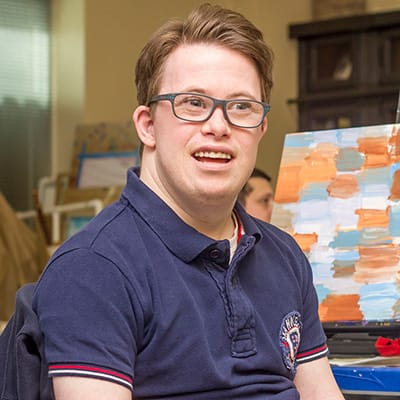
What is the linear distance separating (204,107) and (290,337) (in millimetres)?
393

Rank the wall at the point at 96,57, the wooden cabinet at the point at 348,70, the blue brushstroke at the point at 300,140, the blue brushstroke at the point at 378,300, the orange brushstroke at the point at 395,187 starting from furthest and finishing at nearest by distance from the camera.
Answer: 1. the wooden cabinet at the point at 348,70
2. the wall at the point at 96,57
3. the blue brushstroke at the point at 300,140
4. the orange brushstroke at the point at 395,187
5. the blue brushstroke at the point at 378,300

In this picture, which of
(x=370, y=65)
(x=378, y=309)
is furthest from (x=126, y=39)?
(x=378, y=309)

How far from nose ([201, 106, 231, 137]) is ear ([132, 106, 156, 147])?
0.36ft

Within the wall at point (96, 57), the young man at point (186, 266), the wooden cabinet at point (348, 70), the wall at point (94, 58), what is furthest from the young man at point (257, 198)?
the wooden cabinet at point (348, 70)

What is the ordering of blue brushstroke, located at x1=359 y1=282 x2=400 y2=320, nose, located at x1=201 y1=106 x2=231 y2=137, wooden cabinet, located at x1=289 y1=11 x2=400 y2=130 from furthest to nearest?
1. wooden cabinet, located at x1=289 y1=11 x2=400 y2=130
2. blue brushstroke, located at x1=359 y1=282 x2=400 y2=320
3. nose, located at x1=201 y1=106 x2=231 y2=137

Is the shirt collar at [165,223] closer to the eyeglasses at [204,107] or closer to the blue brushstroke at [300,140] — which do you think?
the eyeglasses at [204,107]

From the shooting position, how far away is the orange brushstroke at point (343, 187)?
1966 millimetres

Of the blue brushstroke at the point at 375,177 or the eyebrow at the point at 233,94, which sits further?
the blue brushstroke at the point at 375,177

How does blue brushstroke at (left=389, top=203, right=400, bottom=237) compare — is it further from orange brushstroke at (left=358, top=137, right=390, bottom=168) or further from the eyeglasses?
the eyeglasses

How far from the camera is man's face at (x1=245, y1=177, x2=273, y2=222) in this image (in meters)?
3.30

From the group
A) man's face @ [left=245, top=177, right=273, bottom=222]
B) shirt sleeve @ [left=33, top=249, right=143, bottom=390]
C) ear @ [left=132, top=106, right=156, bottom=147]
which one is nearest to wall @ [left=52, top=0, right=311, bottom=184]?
man's face @ [left=245, top=177, right=273, bottom=222]

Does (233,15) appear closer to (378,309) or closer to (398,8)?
(378,309)

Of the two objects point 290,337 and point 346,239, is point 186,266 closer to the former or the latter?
point 290,337

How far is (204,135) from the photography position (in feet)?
4.29
